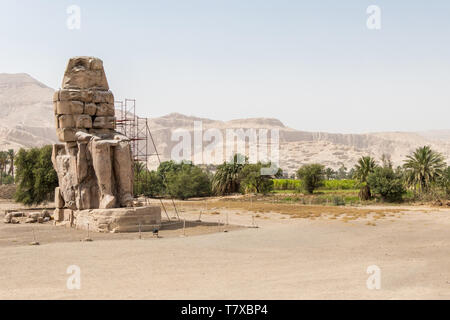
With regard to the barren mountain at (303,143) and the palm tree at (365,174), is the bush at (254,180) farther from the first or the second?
the barren mountain at (303,143)

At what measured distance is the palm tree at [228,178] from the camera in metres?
48.7

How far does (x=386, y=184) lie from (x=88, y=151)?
2464 cm

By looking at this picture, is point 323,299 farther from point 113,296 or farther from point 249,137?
point 249,137

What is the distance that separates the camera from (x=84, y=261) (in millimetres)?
→ 11930

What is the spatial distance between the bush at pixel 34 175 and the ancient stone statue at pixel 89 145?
11.9 m

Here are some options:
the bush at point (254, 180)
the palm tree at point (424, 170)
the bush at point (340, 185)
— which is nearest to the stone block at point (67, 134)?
the palm tree at point (424, 170)

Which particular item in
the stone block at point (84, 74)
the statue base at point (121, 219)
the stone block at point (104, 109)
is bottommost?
the statue base at point (121, 219)

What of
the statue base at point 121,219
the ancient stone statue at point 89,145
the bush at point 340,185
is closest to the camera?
the statue base at point 121,219

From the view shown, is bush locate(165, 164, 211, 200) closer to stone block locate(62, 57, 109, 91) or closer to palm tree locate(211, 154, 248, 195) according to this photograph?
palm tree locate(211, 154, 248, 195)

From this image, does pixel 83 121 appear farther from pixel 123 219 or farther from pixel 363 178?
pixel 363 178

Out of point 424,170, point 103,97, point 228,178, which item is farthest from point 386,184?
point 103,97

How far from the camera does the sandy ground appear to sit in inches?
339

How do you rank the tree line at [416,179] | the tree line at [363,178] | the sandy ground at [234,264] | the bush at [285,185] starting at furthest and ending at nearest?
the bush at [285,185] → the tree line at [416,179] → the tree line at [363,178] → the sandy ground at [234,264]
